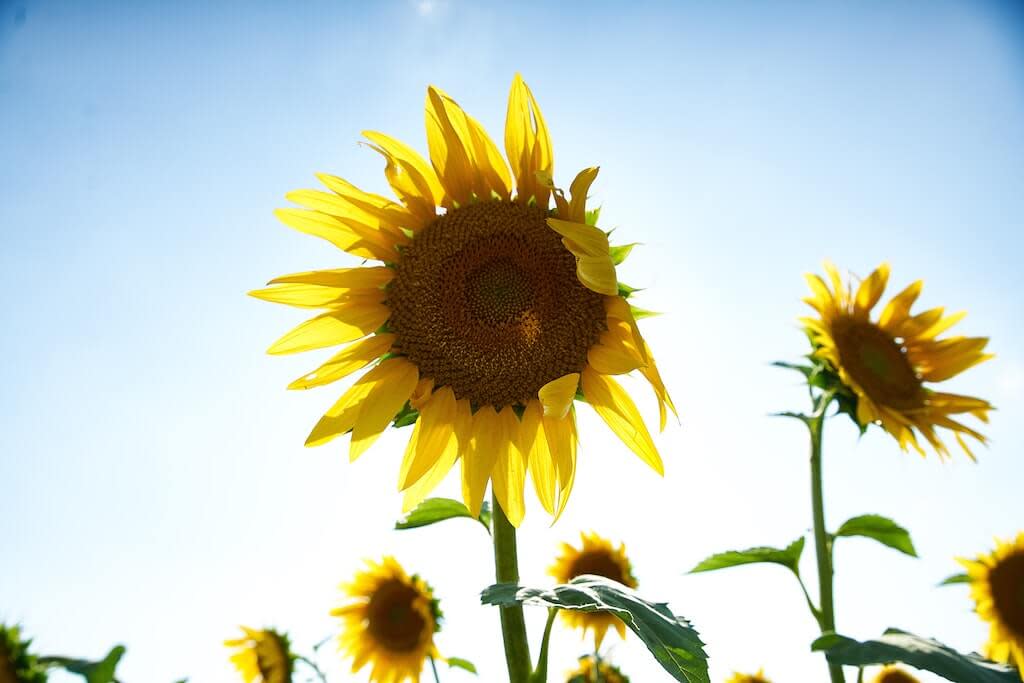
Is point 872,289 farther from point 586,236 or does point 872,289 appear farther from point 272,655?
point 272,655

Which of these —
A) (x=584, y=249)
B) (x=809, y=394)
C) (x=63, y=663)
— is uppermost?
(x=809, y=394)

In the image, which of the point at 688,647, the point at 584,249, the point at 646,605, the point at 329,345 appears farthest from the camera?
the point at 329,345

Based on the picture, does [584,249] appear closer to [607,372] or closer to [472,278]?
[607,372]

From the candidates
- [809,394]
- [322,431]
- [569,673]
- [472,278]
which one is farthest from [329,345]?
[569,673]

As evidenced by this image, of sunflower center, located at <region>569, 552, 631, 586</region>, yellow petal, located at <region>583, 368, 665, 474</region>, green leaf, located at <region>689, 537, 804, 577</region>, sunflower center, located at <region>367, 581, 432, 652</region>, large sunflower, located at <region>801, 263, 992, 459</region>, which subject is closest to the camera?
yellow petal, located at <region>583, 368, 665, 474</region>

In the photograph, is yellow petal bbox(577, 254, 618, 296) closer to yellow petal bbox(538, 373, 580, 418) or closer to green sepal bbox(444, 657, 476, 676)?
yellow petal bbox(538, 373, 580, 418)

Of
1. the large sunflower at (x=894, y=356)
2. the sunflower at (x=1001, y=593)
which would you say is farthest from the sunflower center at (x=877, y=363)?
the sunflower at (x=1001, y=593)

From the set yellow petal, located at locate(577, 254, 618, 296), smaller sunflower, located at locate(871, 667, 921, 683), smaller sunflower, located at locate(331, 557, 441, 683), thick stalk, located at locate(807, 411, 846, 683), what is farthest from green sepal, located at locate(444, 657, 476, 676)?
smaller sunflower, located at locate(871, 667, 921, 683)
